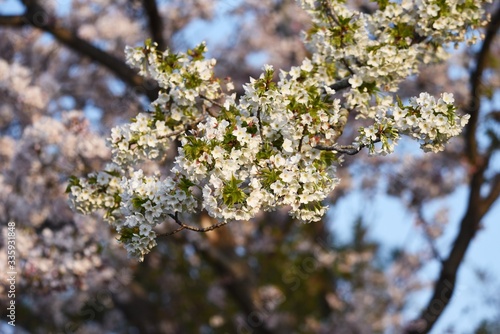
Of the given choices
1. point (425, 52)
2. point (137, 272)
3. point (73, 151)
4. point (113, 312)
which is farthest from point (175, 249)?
point (425, 52)

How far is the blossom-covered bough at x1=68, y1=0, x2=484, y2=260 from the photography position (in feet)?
13.1

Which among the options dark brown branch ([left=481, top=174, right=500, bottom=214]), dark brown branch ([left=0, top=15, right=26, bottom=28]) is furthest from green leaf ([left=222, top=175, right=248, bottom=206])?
dark brown branch ([left=0, top=15, right=26, bottom=28])

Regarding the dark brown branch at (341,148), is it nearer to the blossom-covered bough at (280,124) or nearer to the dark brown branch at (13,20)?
the blossom-covered bough at (280,124)

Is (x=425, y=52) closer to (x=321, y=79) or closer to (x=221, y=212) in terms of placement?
(x=321, y=79)

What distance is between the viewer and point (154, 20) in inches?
333

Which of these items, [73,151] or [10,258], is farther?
[73,151]

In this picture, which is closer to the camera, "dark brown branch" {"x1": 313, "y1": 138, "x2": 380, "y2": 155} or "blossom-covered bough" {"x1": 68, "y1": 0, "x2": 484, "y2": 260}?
"blossom-covered bough" {"x1": 68, "y1": 0, "x2": 484, "y2": 260}

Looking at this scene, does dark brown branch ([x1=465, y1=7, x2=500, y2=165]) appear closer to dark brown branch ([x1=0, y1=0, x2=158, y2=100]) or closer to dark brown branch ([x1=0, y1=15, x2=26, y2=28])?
dark brown branch ([x1=0, y1=0, x2=158, y2=100])

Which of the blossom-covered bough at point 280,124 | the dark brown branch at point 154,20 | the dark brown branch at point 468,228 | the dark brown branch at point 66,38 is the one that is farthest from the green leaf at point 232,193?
the dark brown branch at point 468,228

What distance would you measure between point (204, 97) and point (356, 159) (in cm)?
1038

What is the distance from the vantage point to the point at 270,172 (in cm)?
397

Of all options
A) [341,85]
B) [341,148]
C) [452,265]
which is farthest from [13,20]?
[452,265]

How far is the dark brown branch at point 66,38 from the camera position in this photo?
27.9 feet

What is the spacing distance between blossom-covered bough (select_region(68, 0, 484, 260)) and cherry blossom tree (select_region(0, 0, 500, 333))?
1 cm
